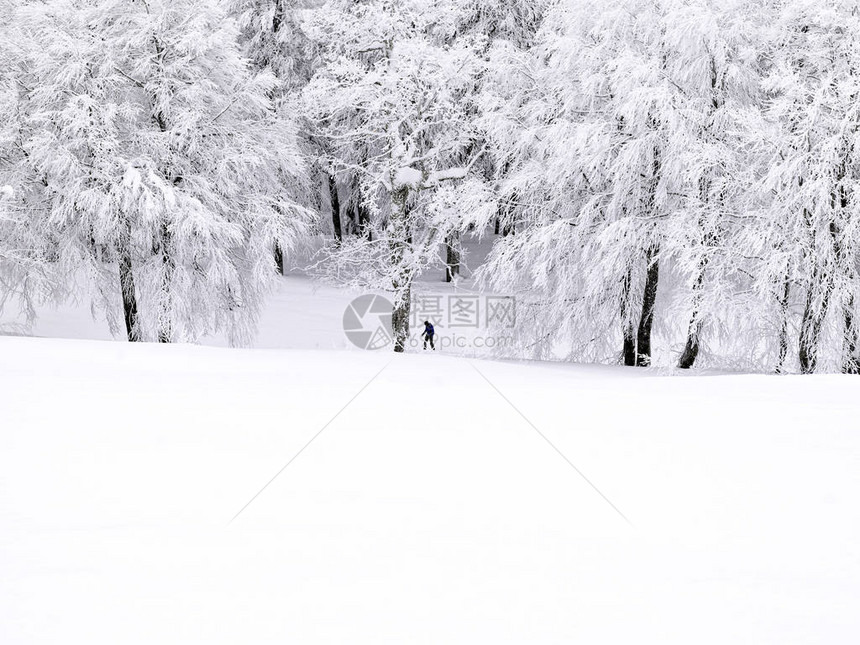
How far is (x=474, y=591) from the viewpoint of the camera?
10.5 feet

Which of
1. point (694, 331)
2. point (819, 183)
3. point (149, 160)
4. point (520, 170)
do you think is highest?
point (149, 160)

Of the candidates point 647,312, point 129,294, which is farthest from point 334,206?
point 647,312

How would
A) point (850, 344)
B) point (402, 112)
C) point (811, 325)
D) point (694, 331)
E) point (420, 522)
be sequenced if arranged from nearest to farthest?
point (420, 522) < point (811, 325) < point (850, 344) < point (694, 331) < point (402, 112)

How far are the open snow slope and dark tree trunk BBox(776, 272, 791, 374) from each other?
5.96 meters

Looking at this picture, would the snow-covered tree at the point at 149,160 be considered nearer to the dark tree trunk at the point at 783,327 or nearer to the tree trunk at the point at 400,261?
the tree trunk at the point at 400,261

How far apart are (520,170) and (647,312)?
388 cm

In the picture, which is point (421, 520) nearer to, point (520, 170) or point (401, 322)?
point (520, 170)

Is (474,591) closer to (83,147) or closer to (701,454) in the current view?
(701,454)

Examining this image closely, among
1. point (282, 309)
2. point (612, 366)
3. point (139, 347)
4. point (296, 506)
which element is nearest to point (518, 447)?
point (296, 506)

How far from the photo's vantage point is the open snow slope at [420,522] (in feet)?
9.80

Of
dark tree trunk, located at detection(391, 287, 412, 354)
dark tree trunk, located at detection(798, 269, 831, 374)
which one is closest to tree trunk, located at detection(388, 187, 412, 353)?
dark tree trunk, located at detection(391, 287, 412, 354)

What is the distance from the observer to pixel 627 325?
1516 centimetres

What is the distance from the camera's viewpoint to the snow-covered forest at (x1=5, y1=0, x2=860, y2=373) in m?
12.7

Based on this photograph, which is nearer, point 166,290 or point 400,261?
point 166,290
